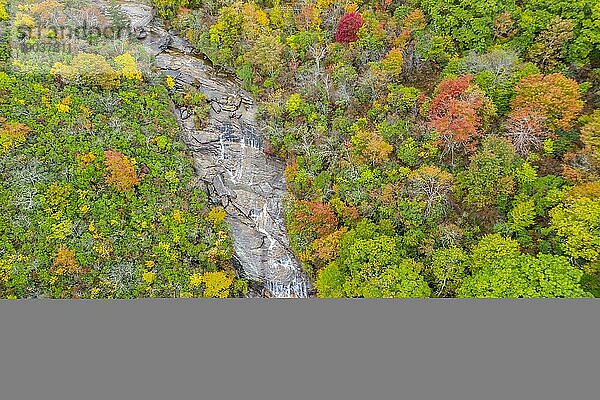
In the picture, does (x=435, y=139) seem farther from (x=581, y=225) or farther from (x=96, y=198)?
(x=96, y=198)

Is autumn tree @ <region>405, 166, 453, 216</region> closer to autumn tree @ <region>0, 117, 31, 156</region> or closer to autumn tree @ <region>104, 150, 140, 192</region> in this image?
autumn tree @ <region>104, 150, 140, 192</region>

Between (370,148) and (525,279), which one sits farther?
(370,148)

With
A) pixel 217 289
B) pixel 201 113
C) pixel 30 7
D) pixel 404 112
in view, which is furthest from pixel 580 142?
pixel 30 7

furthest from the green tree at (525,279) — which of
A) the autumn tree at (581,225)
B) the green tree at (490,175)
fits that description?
the green tree at (490,175)

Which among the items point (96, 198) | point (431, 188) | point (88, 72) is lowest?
point (96, 198)

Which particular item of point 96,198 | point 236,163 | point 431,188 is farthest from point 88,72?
point 431,188

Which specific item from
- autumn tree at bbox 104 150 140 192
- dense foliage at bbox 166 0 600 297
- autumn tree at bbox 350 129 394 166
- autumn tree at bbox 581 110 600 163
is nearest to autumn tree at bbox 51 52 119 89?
autumn tree at bbox 104 150 140 192

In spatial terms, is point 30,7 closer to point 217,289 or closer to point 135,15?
point 135,15
